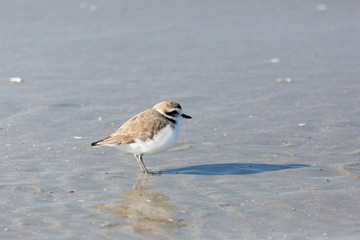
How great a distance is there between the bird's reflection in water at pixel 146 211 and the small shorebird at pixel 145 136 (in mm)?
440

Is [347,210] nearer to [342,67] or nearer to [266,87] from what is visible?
[266,87]

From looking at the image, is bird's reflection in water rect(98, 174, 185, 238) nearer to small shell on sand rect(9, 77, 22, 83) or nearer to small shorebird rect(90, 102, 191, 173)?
small shorebird rect(90, 102, 191, 173)

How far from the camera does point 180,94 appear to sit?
1058 cm

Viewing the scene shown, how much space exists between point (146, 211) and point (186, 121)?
3.25 metres

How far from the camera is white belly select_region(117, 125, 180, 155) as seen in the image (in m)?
7.42

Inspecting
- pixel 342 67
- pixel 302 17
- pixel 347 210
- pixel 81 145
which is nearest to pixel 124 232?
pixel 347 210

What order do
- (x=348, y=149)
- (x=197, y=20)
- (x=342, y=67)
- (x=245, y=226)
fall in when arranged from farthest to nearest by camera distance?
(x=197, y=20)
(x=342, y=67)
(x=348, y=149)
(x=245, y=226)

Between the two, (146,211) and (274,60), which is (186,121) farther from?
(274,60)

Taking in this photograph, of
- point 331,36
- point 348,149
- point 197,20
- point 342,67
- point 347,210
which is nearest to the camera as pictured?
point 347,210

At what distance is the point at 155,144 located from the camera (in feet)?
24.4

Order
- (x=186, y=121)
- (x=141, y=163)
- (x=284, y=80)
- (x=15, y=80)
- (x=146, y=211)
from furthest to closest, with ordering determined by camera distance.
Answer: (x=284, y=80) → (x=15, y=80) → (x=186, y=121) → (x=141, y=163) → (x=146, y=211)

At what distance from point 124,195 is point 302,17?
10.4 metres

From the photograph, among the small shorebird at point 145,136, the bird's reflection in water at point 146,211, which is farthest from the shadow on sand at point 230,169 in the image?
the bird's reflection in water at point 146,211

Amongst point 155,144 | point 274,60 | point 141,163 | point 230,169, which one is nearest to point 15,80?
point 141,163
